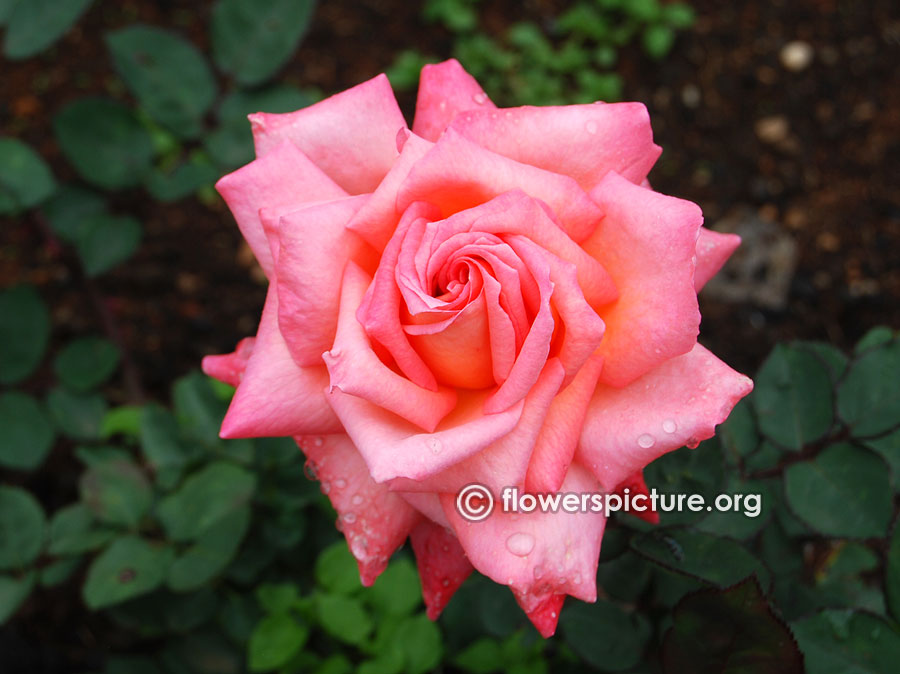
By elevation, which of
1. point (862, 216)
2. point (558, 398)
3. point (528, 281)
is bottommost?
point (862, 216)

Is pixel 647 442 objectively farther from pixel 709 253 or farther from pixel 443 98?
pixel 443 98

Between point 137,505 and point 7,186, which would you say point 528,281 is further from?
point 7,186

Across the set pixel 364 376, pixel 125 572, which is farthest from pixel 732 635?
pixel 125 572

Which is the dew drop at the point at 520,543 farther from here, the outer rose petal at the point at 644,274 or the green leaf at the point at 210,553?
the green leaf at the point at 210,553

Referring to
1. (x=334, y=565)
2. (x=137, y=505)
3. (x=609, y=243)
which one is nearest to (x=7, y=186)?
(x=137, y=505)

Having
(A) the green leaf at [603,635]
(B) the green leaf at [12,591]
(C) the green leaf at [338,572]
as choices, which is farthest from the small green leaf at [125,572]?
(A) the green leaf at [603,635]
